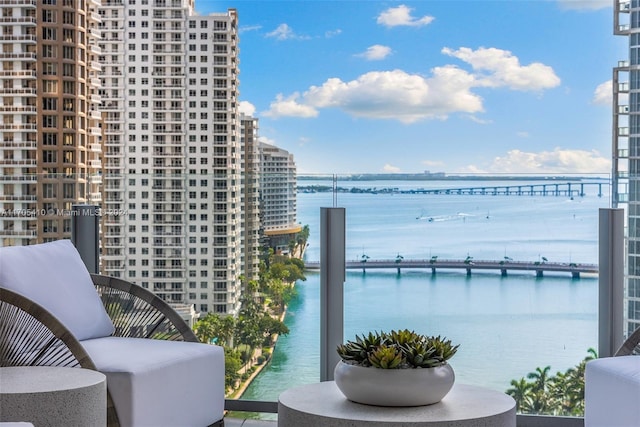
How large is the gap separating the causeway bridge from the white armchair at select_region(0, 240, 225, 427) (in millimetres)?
896

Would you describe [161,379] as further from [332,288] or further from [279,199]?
[279,199]

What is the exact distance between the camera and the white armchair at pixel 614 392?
2.36 metres

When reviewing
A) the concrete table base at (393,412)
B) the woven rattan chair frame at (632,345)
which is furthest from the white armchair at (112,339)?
the woven rattan chair frame at (632,345)

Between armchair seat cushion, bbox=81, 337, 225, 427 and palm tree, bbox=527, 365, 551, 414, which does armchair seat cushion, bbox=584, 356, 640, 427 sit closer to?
palm tree, bbox=527, 365, 551, 414

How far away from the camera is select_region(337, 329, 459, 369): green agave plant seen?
2039 millimetres

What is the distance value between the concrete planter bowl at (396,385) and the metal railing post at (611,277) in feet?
4.89

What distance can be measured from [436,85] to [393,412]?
18.8 m

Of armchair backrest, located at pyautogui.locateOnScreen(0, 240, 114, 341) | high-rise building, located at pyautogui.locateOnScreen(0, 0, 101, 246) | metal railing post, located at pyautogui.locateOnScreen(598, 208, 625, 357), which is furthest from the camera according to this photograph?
high-rise building, located at pyautogui.locateOnScreen(0, 0, 101, 246)

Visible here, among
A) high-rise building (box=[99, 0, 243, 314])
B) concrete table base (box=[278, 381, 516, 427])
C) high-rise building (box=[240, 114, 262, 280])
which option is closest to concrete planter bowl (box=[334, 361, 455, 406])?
concrete table base (box=[278, 381, 516, 427])

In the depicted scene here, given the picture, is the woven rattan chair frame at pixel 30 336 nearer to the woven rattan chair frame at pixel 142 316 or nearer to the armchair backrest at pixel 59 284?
the armchair backrest at pixel 59 284

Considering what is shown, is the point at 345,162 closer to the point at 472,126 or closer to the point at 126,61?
the point at 472,126

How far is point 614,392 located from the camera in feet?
7.99

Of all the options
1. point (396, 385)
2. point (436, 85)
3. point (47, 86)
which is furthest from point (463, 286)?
point (47, 86)

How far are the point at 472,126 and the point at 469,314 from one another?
16821mm
